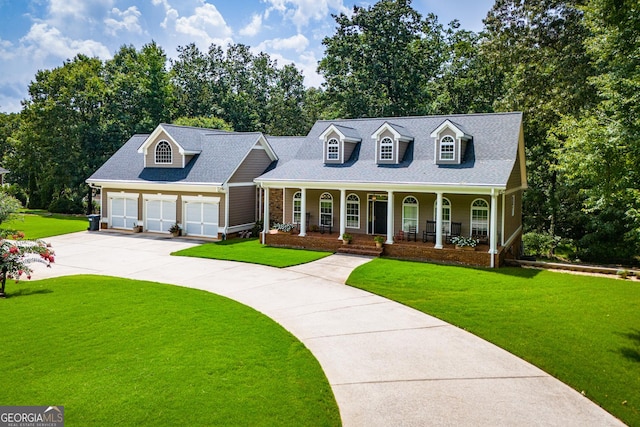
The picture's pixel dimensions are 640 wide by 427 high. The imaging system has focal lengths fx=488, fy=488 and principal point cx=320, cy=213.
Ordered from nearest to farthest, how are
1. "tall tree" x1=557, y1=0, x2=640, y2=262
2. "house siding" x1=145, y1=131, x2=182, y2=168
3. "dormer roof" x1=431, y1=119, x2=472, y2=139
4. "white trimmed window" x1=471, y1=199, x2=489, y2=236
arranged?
1. "tall tree" x1=557, y1=0, x2=640, y2=262
2. "white trimmed window" x1=471, y1=199, x2=489, y2=236
3. "dormer roof" x1=431, y1=119, x2=472, y2=139
4. "house siding" x1=145, y1=131, x2=182, y2=168

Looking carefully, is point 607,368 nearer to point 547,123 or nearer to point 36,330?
point 36,330

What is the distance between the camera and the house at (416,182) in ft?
70.2

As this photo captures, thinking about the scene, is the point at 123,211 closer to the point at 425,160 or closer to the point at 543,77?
the point at 425,160

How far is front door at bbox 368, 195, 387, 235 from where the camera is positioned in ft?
81.6

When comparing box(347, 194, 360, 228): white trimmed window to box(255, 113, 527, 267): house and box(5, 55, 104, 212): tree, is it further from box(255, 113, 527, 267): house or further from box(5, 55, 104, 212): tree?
box(5, 55, 104, 212): tree

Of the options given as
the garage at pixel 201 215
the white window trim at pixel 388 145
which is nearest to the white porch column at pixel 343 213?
the white window trim at pixel 388 145

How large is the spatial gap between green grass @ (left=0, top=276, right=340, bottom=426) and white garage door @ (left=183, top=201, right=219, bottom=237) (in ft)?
45.7

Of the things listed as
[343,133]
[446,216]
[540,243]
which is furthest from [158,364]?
[540,243]

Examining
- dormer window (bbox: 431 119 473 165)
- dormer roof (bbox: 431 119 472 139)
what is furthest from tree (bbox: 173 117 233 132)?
dormer roof (bbox: 431 119 472 139)

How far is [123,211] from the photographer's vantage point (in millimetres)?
30812

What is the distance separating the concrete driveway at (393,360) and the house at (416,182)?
20.7 ft

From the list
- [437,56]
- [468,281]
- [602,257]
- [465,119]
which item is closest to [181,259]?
[468,281]

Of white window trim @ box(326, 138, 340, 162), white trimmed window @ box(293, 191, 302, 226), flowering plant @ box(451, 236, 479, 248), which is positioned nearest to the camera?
flowering plant @ box(451, 236, 479, 248)

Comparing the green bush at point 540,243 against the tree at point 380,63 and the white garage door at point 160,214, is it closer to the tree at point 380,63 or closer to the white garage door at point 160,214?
the tree at point 380,63
